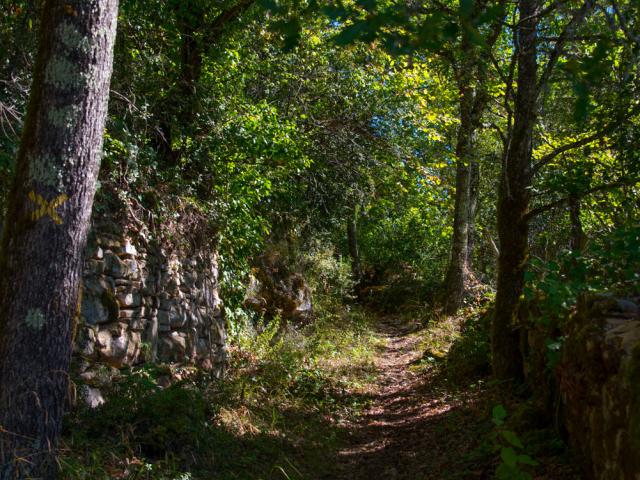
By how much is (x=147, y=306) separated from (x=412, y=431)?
3.89 metres

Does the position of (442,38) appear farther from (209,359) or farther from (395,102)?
(395,102)

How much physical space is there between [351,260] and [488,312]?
11495mm

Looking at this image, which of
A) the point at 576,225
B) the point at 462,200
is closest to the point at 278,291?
the point at 462,200

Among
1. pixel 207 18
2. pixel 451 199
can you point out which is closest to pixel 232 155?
pixel 207 18

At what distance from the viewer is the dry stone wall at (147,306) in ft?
20.1

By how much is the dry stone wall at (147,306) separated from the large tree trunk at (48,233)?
1794 mm

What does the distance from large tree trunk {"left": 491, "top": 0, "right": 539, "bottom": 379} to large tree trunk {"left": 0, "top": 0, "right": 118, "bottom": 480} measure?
5496mm

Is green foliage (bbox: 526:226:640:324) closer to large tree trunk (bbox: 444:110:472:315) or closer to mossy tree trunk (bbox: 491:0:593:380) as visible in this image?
mossy tree trunk (bbox: 491:0:593:380)

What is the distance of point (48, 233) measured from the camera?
3.97m

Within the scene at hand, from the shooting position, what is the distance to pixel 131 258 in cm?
692

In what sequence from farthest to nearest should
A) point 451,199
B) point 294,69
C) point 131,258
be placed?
1. point 451,199
2. point 294,69
3. point 131,258

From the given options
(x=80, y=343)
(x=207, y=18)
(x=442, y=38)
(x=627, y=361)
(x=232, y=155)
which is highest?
(x=207, y=18)

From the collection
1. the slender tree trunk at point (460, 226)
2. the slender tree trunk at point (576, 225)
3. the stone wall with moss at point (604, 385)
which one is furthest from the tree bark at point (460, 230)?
the stone wall with moss at point (604, 385)

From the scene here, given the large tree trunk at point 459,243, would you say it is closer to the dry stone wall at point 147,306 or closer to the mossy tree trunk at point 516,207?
the mossy tree trunk at point 516,207
